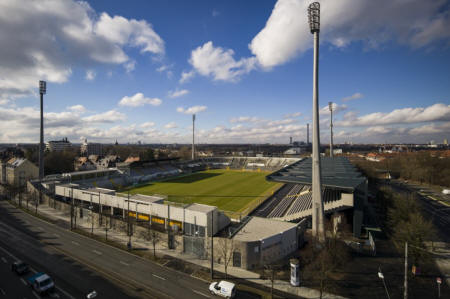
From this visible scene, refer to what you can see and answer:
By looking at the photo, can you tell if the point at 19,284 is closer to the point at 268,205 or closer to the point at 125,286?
the point at 125,286

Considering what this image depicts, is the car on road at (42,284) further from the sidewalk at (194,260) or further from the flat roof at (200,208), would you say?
the flat roof at (200,208)

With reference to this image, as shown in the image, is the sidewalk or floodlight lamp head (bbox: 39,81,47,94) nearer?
the sidewalk

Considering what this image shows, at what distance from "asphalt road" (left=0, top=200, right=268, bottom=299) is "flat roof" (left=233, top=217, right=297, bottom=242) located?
5841mm

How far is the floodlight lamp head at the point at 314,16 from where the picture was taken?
94.9 feet

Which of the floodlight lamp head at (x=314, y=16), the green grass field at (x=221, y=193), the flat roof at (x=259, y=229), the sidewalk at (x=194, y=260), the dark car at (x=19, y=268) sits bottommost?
the sidewalk at (x=194, y=260)

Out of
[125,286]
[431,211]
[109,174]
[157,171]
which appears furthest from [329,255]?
[157,171]

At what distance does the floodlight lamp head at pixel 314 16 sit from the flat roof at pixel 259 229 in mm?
26820

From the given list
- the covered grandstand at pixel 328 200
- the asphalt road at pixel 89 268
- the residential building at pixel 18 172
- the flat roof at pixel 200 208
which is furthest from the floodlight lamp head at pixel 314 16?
the residential building at pixel 18 172

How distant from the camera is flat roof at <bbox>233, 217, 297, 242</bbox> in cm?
2383

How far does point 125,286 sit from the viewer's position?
64.5 ft

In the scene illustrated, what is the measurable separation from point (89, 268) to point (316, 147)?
30.6 meters

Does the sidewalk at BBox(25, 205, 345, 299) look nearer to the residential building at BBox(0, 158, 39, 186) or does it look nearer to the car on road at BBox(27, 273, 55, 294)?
the car on road at BBox(27, 273, 55, 294)

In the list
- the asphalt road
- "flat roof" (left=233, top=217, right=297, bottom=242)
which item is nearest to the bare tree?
"flat roof" (left=233, top=217, right=297, bottom=242)

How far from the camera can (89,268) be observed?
22.5 m
